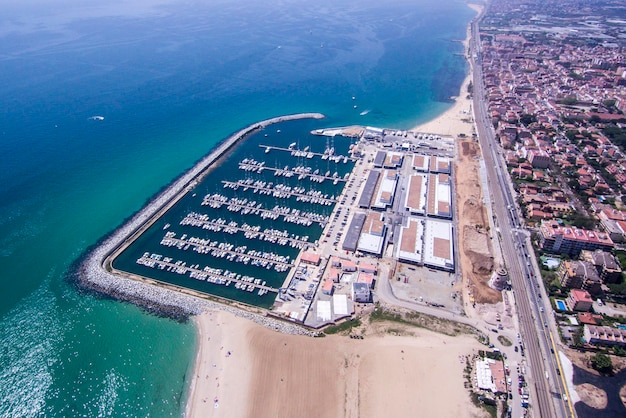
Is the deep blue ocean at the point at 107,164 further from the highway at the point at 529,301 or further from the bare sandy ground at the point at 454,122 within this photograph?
the highway at the point at 529,301

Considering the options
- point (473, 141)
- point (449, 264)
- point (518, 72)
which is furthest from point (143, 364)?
point (518, 72)

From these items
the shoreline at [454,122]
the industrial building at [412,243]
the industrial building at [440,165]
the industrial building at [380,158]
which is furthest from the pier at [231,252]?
the shoreline at [454,122]

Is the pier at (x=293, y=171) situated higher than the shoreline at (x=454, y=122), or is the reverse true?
the shoreline at (x=454, y=122)

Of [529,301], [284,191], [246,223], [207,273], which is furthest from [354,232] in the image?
[529,301]

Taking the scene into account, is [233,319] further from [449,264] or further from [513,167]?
[513,167]

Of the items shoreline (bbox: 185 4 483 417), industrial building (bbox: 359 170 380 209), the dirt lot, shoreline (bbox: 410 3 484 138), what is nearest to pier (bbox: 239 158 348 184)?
industrial building (bbox: 359 170 380 209)

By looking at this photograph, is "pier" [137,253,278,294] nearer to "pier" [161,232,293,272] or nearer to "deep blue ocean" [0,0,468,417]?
"pier" [161,232,293,272]
